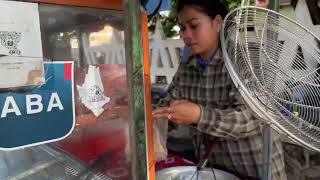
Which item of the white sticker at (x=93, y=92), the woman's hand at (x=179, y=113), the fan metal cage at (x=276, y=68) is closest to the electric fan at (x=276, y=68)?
the fan metal cage at (x=276, y=68)

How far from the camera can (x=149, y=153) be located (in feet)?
3.42

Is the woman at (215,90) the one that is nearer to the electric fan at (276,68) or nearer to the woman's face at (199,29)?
the woman's face at (199,29)

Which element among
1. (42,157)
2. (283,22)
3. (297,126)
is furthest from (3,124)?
(283,22)

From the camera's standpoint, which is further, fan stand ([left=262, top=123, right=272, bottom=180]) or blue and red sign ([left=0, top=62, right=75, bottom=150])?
fan stand ([left=262, top=123, right=272, bottom=180])

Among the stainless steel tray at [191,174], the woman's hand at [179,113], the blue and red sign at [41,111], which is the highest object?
the blue and red sign at [41,111]

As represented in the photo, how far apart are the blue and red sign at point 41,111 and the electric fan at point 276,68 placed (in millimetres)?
462

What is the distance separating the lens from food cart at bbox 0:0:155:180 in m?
0.85

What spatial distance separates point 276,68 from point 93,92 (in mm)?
582

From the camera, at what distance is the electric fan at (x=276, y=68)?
1072 millimetres

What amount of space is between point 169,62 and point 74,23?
4.03 m

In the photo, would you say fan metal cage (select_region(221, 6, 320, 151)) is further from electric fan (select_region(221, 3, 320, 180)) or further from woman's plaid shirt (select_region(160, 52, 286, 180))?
woman's plaid shirt (select_region(160, 52, 286, 180))

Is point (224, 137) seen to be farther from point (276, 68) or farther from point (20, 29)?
point (20, 29)

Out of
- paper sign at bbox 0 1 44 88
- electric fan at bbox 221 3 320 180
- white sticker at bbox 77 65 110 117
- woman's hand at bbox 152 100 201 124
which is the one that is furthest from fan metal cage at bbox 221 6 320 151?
paper sign at bbox 0 1 44 88

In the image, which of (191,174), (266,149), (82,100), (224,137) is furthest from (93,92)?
(266,149)
